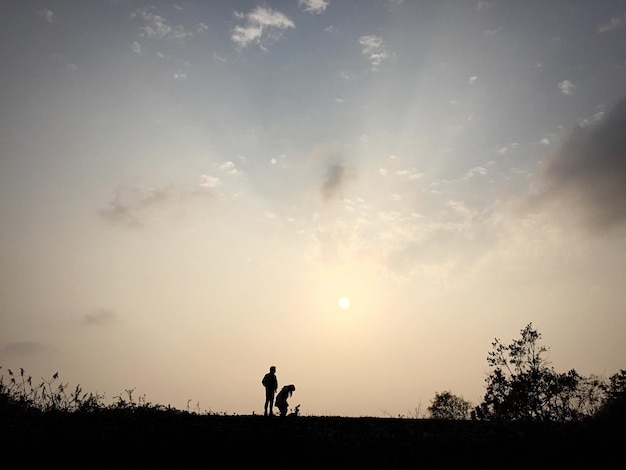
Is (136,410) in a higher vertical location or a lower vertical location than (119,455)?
higher

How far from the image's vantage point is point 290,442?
17.0 metres

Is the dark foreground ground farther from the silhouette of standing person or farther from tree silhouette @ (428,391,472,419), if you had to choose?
tree silhouette @ (428,391,472,419)

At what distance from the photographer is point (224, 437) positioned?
1731cm

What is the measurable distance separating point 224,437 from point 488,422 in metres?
11.9

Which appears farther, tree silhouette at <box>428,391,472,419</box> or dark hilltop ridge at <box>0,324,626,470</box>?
tree silhouette at <box>428,391,472,419</box>

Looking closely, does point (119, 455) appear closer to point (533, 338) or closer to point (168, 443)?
point (168, 443)

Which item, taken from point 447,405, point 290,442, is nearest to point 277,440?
point 290,442

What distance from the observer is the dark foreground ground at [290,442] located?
15483mm

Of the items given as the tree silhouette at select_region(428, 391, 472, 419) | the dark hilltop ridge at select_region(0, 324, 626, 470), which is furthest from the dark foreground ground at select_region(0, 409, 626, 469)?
the tree silhouette at select_region(428, 391, 472, 419)

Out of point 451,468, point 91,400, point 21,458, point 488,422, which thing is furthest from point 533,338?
point 21,458

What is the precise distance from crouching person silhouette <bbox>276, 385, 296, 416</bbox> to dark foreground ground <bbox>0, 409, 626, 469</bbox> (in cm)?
43

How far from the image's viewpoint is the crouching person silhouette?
63.6 feet

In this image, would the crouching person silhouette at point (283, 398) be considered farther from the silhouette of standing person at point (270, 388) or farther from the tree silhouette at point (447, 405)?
the tree silhouette at point (447, 405)

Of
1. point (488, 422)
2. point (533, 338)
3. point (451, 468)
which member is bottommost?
point (451, 468)
